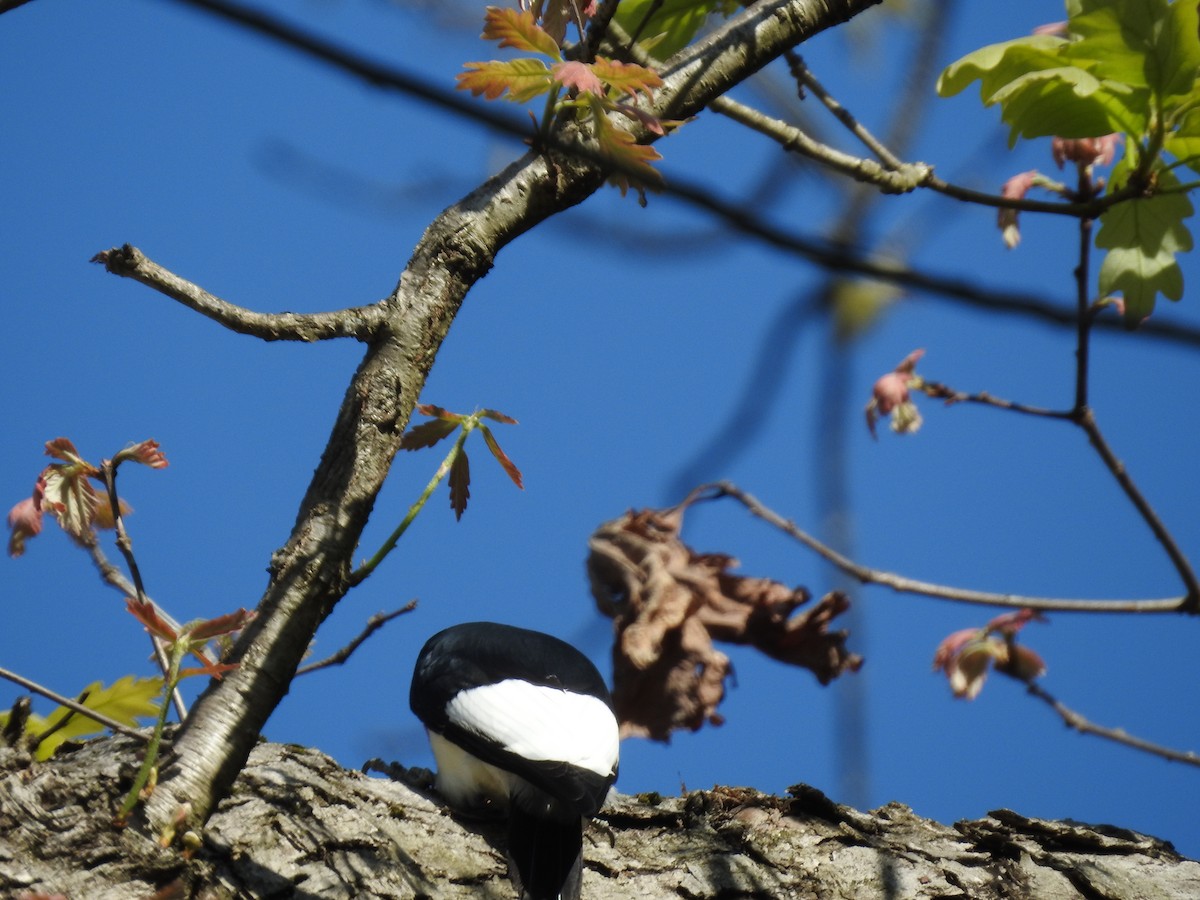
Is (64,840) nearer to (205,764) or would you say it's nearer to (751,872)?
(205,764)

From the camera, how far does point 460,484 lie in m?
2.18

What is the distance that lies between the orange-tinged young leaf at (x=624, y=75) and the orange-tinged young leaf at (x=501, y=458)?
70cm

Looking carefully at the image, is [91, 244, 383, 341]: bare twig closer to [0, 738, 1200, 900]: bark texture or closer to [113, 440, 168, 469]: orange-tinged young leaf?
[113, 440, 168, 469]: orange-tinged young leaf

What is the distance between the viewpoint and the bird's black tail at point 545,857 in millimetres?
2418

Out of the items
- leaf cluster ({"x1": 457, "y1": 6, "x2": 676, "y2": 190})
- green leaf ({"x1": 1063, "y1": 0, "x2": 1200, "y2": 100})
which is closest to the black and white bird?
leaf cluster ({"x1": 457, "y1": 6, "x2": 676, "y2": 190})

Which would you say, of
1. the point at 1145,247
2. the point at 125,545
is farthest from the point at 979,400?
the point at 125,545

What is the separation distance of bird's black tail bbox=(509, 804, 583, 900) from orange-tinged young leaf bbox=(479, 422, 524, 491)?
902 mm

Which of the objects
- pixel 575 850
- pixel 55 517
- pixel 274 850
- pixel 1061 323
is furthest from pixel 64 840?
pixel 1061 323

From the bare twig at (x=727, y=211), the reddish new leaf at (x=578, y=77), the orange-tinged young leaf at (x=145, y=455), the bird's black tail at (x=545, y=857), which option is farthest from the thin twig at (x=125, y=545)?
the bare twig at (x=727, y=211)

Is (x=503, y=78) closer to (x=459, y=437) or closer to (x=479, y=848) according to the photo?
(x=459, y=437)

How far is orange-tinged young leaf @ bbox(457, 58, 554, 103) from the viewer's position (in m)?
1.79

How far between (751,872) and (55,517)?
170 centimetres

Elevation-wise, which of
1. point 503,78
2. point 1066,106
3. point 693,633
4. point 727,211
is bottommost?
point 727,211

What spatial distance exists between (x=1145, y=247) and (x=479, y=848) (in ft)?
6.60
